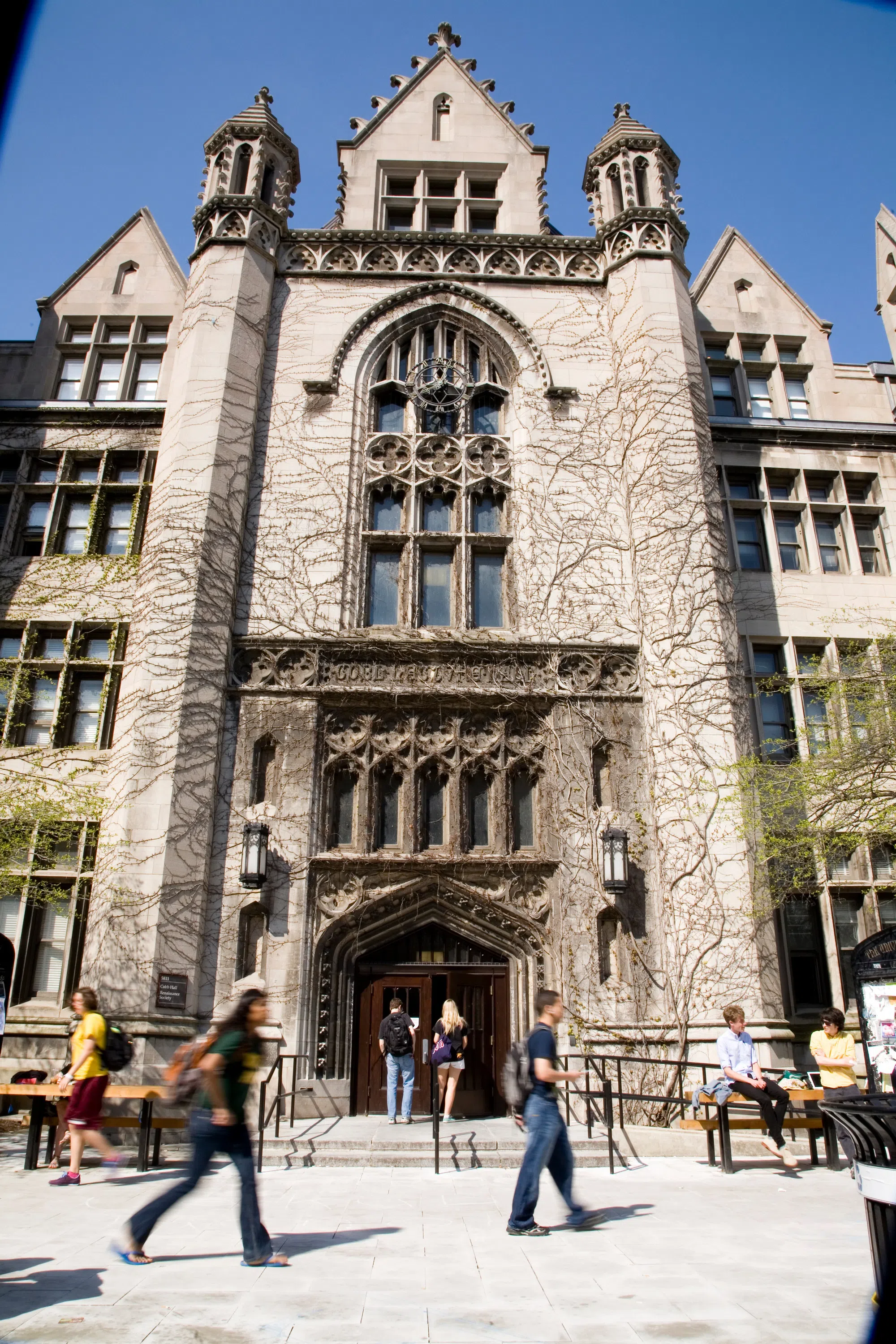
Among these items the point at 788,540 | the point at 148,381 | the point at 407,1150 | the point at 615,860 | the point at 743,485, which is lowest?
the point at 407,1150

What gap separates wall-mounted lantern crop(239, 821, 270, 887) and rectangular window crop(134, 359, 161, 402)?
10570mm

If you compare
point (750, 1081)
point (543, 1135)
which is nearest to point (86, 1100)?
point (543, 1135)

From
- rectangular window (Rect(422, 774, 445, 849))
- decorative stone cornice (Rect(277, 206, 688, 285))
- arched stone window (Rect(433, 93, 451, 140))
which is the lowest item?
rectangular window (Rect(422, 774, 445, 849))

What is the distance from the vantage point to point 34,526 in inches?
760

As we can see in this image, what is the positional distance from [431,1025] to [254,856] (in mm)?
3982

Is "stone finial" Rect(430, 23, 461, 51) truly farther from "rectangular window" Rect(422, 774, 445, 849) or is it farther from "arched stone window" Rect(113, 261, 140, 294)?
"rectangular window" Rect(422, 774, 445, 849)

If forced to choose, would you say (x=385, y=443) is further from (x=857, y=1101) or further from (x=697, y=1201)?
(x=857, y=1101)

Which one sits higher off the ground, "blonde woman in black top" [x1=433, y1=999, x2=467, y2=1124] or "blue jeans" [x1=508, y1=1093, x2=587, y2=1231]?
"blonde woman in black top" [x1=433, y1=999, x2=467, y2=1124]

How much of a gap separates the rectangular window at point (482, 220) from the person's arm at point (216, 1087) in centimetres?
2084

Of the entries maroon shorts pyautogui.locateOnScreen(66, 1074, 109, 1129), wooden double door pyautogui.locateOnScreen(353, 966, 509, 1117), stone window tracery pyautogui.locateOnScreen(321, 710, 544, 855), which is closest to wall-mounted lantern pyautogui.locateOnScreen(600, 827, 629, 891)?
stone window tracery pyautogui.locateOnScreen(321, 710, 544, 855)

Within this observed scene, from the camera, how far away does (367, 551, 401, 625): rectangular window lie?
1792 cm

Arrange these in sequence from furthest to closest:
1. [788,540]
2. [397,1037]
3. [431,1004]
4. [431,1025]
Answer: [788,540] → [431,1004] → [431,1025] → [397,1037]

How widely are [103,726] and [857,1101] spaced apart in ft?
47.5

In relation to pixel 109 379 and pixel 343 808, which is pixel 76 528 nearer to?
pixel 109 379
